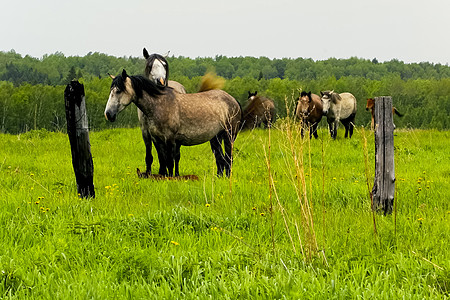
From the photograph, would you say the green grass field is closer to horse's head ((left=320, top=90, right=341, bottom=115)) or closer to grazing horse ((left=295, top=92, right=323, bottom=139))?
grazing horse ((left=295, top=92, right=323, bottom=139))

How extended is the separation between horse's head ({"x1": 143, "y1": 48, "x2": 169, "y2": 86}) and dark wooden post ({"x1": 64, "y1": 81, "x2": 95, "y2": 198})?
326 cm

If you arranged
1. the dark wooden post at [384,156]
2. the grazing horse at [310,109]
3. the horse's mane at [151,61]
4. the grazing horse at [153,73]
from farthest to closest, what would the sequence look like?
the grazing horse at [310,109]
the horse's mane at [151,61]
the grazing horse at [153,73]
the dark wooden post at [384,156]

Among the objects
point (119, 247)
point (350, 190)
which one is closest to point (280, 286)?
point (119, 247)

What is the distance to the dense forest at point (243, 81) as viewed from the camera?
8400cm

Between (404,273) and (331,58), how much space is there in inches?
7478

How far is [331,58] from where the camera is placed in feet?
609

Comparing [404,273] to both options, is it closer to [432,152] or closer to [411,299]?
[411,299]

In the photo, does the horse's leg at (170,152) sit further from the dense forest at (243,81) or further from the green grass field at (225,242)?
the dense forest at (243,81)

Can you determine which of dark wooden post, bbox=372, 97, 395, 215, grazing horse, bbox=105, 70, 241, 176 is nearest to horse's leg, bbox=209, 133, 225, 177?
grazing horse, bbox=105, 70, 241, 176

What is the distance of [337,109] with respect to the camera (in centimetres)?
2038

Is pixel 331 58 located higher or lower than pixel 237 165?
higher

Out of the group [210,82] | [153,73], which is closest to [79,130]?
[153,73]

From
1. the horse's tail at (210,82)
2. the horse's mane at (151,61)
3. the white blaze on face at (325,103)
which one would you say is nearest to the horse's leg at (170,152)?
the horse's mane at (151,61)

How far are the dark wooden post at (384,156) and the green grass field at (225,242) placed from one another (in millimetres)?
318
